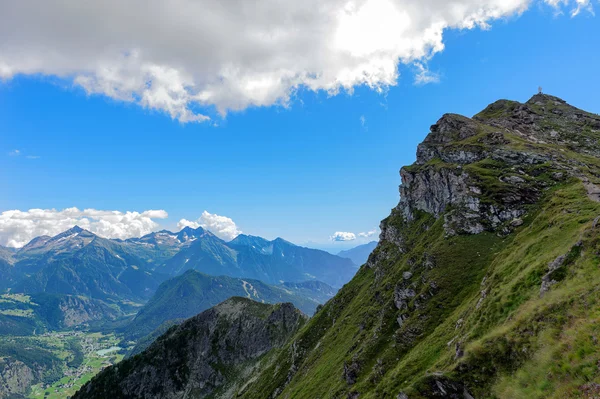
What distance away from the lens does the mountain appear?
31.8 meters

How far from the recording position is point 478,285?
6531 centimetres

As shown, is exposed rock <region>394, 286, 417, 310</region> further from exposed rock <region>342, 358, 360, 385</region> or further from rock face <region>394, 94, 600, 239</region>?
rock face <region>394, 94, 600, 239</region>

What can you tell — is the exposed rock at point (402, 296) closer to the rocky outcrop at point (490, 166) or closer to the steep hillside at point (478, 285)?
the steep hillside at point (478, 285)

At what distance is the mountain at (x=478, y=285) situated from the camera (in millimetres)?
31797

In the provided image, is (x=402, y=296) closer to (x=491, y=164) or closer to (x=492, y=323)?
(x=492, y=323)

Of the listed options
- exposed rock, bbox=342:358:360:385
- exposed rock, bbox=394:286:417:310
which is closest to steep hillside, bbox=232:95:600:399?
exposed rock, bbox=342:358:360:385

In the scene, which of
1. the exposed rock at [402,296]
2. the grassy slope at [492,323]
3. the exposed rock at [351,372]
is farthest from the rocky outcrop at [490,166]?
the exposed rock at [351,372]

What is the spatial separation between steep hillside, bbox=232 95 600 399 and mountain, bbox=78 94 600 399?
217mm

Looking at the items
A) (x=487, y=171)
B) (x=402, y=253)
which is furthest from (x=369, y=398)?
(x=487, y=171)

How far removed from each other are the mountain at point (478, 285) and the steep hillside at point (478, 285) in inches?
8.5

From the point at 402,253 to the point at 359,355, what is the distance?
187 feet

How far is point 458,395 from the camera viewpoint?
35844 mm

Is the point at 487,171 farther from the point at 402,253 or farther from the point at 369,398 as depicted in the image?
the point at 369,398

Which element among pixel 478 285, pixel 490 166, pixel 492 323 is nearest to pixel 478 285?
pixel 478 285
